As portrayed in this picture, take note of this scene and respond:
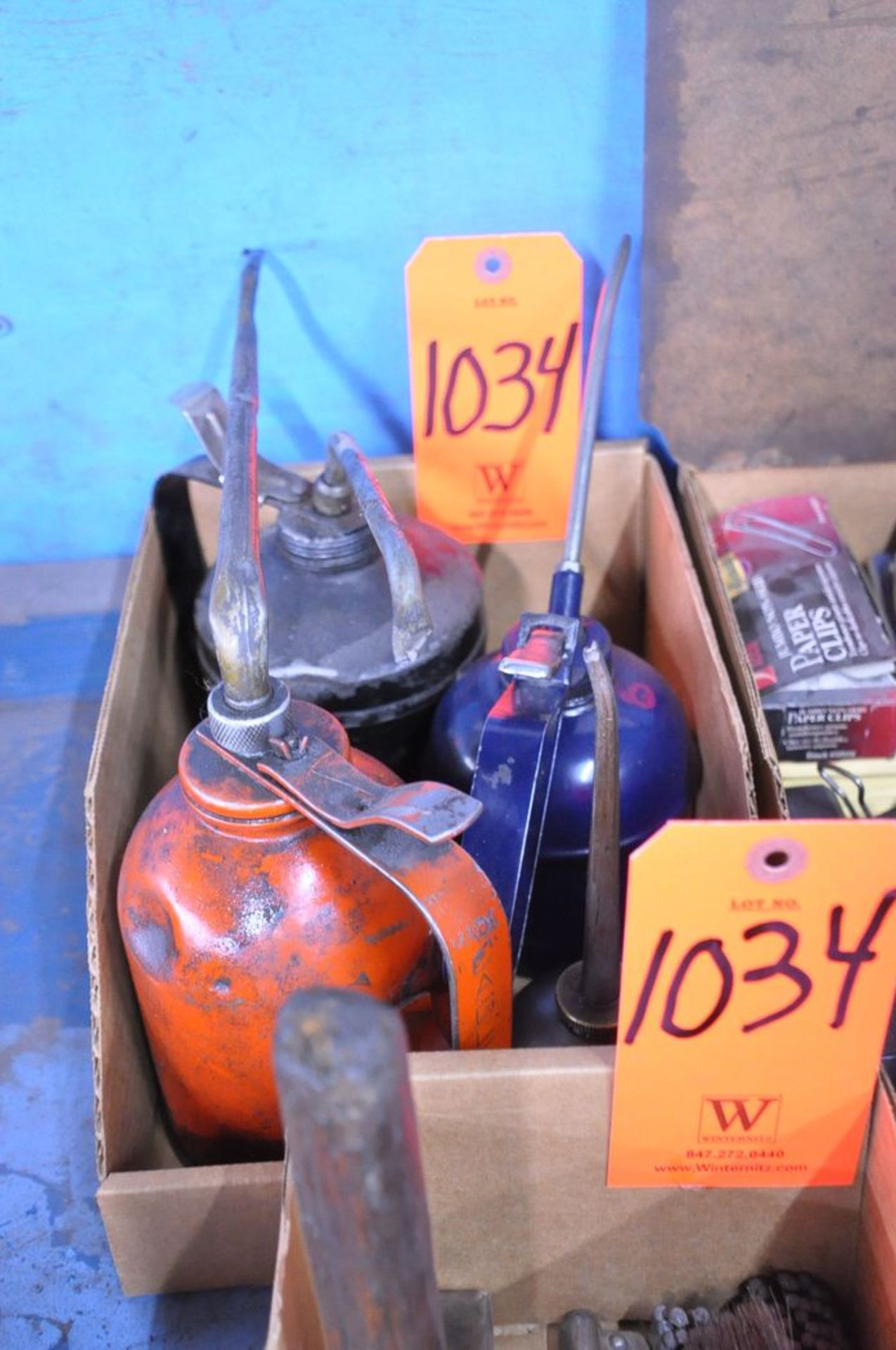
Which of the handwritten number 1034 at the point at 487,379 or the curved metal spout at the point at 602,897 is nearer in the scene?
the curved metal spout at the point at 602,897

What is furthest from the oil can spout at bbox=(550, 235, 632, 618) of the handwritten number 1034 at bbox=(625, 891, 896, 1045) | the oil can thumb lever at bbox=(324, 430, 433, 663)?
the handwritten number 1034 at bbox=(625, 891, 896, 1045)

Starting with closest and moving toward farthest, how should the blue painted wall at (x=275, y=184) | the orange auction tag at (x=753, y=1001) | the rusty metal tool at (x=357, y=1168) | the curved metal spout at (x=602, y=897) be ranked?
the rusty metal tool at (x=357, y=1168), the orange auction tag at (x=753, y=1001), the curved metal spout at (x=602, y=897), the blue painted wall at (x=275, y=184)

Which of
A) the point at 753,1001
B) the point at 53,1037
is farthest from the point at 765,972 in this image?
the point at 53,1037

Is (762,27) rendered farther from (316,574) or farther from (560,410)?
(316,574)

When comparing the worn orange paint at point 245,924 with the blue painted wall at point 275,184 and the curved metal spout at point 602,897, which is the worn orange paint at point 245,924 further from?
the blue painted wall at point 275,184

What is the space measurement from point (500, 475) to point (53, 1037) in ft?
1.92

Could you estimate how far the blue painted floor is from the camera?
2.19ft

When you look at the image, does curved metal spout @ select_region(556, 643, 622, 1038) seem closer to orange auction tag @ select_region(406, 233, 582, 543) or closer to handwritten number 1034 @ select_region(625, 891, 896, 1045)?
handwritten number 1034 @ select_region(625, 891, 896, 1045)

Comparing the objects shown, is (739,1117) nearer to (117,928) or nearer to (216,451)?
(117,928)

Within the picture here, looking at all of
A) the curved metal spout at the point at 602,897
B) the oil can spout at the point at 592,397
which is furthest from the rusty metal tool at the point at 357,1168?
the oil can spout at the point at 592,397

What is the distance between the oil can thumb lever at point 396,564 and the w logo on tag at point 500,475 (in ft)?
0.82

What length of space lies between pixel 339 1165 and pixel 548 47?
0.81m

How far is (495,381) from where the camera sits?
986 mm

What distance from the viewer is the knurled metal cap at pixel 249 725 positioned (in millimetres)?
620
